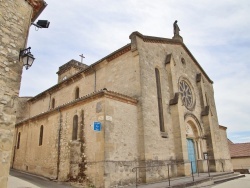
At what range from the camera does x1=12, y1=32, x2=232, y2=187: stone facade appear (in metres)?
11.0

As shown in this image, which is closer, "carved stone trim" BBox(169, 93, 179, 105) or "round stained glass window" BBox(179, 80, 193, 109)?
"carved stone trim" BBox(169, 93, 179, 105)

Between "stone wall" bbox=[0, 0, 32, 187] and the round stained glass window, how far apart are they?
1322cm

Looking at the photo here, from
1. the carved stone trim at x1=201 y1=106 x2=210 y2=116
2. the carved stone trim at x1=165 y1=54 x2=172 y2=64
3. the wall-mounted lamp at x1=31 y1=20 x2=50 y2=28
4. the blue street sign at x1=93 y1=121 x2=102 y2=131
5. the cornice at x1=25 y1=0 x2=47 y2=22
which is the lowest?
the blue street sign at x1=93 y1=121 x2=102 y2=131

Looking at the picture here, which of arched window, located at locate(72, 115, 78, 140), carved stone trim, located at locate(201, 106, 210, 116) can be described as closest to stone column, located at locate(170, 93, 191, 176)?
carved stone trim, located at locate(201, 106, 210, 116)

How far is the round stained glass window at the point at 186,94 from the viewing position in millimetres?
17516

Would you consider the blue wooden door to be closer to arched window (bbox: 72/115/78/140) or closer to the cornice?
arched window (bbox: 72/115/78/140)

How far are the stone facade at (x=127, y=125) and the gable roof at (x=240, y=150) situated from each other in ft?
45.1

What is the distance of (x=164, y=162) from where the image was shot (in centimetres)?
1283

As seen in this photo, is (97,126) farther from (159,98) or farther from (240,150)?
(240,150)

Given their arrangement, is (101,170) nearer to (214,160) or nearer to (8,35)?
(8,35)

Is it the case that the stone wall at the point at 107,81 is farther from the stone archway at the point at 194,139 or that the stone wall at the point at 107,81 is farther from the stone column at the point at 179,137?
the stone archway at the point at 194,139

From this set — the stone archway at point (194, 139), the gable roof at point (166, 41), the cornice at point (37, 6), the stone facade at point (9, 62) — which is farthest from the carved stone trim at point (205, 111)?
the stone facade at point (9, 62)

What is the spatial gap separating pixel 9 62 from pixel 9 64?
62 millimetres

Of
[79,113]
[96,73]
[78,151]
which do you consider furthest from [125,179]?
[96,73]
